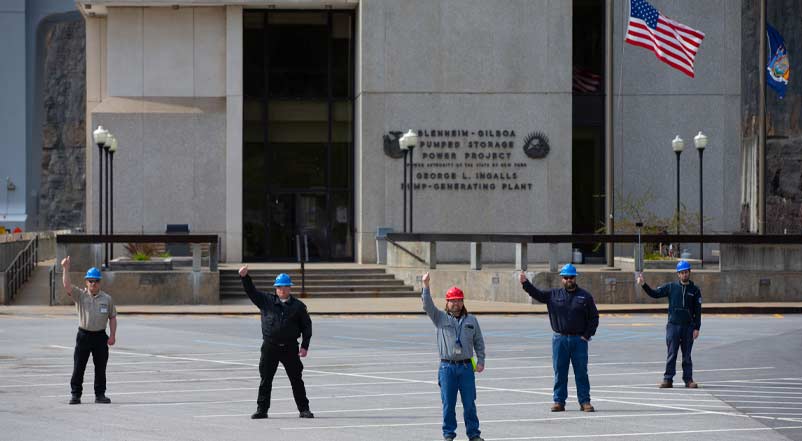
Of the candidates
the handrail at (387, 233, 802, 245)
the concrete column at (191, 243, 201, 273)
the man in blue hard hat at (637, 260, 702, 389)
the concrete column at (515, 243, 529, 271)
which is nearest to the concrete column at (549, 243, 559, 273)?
the handrail at (387, 233, 802, 245)

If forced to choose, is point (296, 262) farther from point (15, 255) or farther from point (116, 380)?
point (116, 380)

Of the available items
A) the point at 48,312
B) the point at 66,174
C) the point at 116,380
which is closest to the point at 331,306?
the point at 48,312

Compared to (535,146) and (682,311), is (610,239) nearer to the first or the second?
(535,146)

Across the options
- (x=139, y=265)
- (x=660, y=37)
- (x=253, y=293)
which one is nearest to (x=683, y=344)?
(x=253, y=293)

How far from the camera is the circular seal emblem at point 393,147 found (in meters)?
45.8

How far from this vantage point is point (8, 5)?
7594cm

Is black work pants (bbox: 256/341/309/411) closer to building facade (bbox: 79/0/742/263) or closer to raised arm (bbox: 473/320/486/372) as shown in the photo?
raised arm (bbox: 473/320/486/372)

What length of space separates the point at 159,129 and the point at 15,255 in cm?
828

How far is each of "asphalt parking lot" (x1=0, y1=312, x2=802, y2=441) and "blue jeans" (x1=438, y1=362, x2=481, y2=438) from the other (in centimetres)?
71

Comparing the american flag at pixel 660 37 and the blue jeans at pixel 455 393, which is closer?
the blue jeans at pixel 455 393

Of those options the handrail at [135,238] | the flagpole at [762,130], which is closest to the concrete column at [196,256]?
the handrail at [135,238]

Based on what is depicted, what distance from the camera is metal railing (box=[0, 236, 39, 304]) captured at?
3706cm

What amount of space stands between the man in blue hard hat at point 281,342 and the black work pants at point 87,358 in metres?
2.46

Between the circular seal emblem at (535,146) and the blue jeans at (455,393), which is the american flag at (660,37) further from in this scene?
the blue jeans at (455,393)
